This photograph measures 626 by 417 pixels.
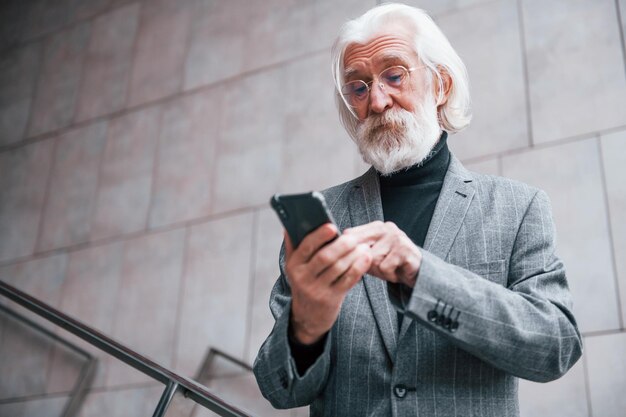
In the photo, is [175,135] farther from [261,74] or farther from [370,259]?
[370,259]

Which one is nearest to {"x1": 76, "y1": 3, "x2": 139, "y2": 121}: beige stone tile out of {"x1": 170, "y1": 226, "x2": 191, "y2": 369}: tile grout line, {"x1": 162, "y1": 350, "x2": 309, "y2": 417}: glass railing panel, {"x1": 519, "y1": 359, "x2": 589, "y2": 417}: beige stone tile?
{"x1": 170, "y1": 226, "x2": 191, "y2": 369}: tile grout line

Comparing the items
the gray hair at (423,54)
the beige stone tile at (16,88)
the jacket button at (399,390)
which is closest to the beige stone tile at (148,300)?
the beige stone tile at (16,88)

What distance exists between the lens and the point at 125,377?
5.91 meters

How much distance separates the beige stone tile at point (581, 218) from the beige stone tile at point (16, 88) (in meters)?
4.71

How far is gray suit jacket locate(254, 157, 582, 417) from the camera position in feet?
5.91

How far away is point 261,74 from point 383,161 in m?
4.01

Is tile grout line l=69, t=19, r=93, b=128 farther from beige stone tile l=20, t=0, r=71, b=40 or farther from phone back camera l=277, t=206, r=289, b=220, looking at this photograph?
phone back camera l=277, t=206, r=289, b=220

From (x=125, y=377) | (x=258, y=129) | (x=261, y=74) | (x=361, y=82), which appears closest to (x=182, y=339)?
(x=125, y=377)

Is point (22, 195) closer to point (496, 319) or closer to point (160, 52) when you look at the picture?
point (160, 52)

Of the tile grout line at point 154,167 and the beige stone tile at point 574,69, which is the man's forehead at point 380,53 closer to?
the beige stone tile at point 574,69

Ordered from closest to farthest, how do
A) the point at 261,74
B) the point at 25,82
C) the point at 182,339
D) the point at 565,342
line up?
the point at 565,342, the point at 182,339, the point at 261,74, the point at 25,82

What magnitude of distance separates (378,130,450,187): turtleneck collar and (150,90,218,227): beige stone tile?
A: 12.2ft

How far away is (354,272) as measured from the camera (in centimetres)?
172

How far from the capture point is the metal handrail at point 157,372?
2.64 meters
